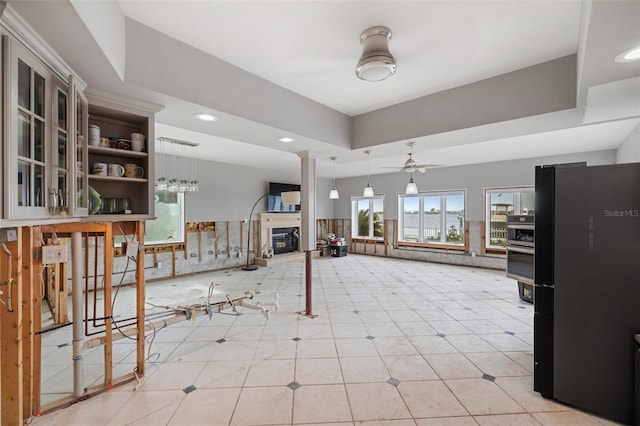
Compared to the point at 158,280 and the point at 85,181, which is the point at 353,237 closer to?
the point at 158,280

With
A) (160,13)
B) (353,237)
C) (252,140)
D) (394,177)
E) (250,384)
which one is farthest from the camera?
(353,237)

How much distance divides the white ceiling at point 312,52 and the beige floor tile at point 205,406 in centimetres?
238

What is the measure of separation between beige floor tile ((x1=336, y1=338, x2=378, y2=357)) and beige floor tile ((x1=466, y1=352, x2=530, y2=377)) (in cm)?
101

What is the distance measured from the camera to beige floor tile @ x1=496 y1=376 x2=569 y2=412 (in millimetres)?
2141

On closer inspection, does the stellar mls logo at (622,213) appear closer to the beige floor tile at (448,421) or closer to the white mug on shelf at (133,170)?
the beige floor tile at (448,421)

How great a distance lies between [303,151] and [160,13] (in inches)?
89.0

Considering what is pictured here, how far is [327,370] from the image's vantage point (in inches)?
104

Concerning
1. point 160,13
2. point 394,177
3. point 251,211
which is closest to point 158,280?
point 251,211

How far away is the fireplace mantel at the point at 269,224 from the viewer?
7777 millimetres

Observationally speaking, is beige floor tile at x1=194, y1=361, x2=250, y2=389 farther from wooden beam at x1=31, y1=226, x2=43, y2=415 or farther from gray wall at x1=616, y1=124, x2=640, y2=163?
gray wall at x1=616, y1=124, x2=640, y2=163

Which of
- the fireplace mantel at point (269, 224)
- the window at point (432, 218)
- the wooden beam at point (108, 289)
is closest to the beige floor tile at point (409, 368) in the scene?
the wooden beam at point (108, 289)

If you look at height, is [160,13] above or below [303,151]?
above

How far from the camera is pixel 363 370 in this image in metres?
2.63

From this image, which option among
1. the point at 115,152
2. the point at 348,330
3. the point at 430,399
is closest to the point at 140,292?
the point at 115,152
